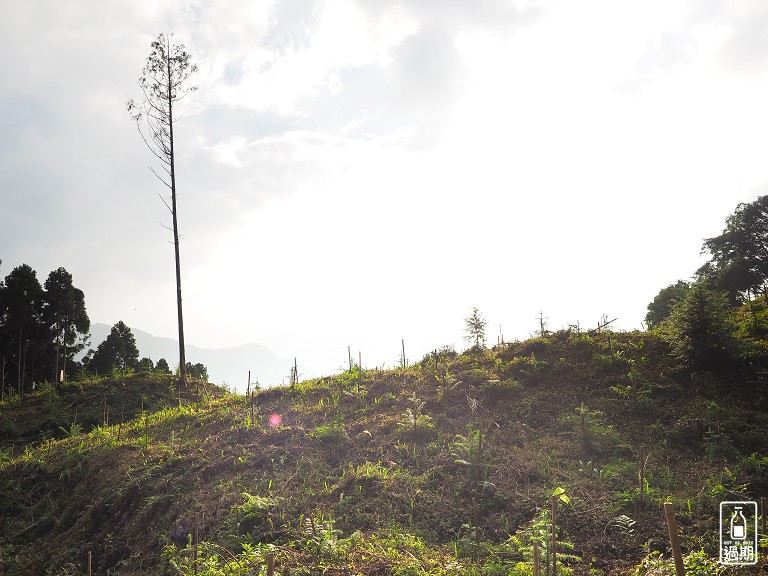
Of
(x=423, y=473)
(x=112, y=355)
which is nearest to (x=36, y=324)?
(x=112, y=355)

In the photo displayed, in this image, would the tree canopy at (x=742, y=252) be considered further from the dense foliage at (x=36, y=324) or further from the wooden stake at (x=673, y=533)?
the dense foliage at (x=36, y=324)

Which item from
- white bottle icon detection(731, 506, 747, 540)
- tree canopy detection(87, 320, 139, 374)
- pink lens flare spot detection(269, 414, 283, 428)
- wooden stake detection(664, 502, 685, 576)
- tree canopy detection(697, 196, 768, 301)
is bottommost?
white bottle icon detection(731, 506, 747, 540)

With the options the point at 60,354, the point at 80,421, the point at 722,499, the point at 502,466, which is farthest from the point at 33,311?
the point at 722,499

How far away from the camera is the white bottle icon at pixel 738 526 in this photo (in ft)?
23.2

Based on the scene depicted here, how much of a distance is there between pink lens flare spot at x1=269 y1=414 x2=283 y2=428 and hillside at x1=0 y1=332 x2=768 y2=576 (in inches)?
3.4

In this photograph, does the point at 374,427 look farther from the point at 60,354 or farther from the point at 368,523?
the point at 60,354

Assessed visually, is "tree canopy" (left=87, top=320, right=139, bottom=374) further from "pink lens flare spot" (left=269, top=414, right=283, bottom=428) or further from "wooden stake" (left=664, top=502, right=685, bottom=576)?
"wooden stake" (left=664, top=502, right=685, bottom=576)

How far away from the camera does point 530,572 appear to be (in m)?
6.87

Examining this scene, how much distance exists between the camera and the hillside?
26.4 ft

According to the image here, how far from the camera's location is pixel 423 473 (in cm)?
1088

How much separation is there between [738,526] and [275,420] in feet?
40.9

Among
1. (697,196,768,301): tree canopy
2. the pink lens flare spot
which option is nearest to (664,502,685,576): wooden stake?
the pink lens flare spot

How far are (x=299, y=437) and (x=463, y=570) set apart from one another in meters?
7.19

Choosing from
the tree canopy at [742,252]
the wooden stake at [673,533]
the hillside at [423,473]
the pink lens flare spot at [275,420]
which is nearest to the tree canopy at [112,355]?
the hillside at [423,473]
